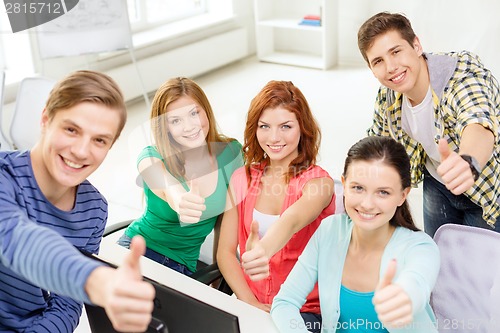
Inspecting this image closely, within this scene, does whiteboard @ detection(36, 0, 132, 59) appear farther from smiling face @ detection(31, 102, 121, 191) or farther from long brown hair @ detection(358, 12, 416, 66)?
smiling face @ detection(31, 102, 121, 191)

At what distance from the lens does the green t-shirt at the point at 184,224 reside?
5.50 ft

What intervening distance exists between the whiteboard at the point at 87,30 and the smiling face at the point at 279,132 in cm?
223

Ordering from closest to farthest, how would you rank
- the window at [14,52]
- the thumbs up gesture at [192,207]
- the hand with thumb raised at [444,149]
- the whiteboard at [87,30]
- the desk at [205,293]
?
the hand with thumb raised at [444,149]
the desk at [205,293]
the thumbs up gesture at [192,207]
the whiteboard at [87,30]
the window at [14,52]

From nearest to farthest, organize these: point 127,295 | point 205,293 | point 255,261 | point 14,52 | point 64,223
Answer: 1. point 127,295
2. point 64,223
3. point 255,261
4. point 205,293
5. point 14,52

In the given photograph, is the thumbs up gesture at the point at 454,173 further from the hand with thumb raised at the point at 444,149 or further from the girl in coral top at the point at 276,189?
the girl in coral top at the point at 276,189

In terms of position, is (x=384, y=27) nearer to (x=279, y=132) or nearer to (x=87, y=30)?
(x=279, y=132)

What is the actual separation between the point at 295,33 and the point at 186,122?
3.78 metres

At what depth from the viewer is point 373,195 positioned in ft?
A: 4.28

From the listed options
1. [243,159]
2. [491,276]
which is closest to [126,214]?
[243,159]

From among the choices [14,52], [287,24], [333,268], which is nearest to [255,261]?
[333,268]

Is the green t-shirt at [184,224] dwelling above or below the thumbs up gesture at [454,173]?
below

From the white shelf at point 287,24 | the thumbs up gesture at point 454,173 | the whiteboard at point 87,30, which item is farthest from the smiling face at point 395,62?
the white shelf at point 287,24

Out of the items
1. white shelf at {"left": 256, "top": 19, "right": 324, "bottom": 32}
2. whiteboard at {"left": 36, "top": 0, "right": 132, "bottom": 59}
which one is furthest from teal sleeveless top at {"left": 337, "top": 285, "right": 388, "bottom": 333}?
white shelf at {"left": 256, "top": 19, "right": 324, "bottom": 32}

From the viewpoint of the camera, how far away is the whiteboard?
3.50m
